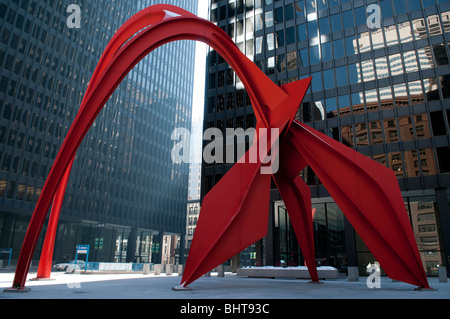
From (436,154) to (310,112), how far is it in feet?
37.7

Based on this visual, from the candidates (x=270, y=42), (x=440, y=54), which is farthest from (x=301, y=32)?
(x=440, y=54)

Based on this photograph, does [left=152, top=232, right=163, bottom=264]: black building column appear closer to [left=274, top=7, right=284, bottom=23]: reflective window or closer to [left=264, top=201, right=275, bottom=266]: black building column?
[left=264, top=201, right=275, bottom=266]: black building column

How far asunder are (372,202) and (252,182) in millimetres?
4974

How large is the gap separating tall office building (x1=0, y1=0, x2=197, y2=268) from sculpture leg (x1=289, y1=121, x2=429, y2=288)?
114 feet

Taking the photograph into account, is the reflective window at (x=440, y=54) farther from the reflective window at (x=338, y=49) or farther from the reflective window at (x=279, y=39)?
the reflective window at (x=279, y=39)

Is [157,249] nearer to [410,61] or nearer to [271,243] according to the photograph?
[271,243]

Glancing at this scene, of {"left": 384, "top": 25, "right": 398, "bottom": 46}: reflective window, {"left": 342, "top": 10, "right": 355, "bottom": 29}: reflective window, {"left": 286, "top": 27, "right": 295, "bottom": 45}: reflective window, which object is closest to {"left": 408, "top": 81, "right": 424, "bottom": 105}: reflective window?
{"left": 384, "top": 25, "right": 398, "bottom": 46}: reflective window

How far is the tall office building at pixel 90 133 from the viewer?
44.1 meters

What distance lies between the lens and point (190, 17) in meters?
14.2

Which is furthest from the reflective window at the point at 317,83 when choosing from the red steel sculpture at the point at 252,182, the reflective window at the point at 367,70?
the red steel sculpture at the point at 252,182

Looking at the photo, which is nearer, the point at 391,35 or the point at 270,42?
the point at 391,35
